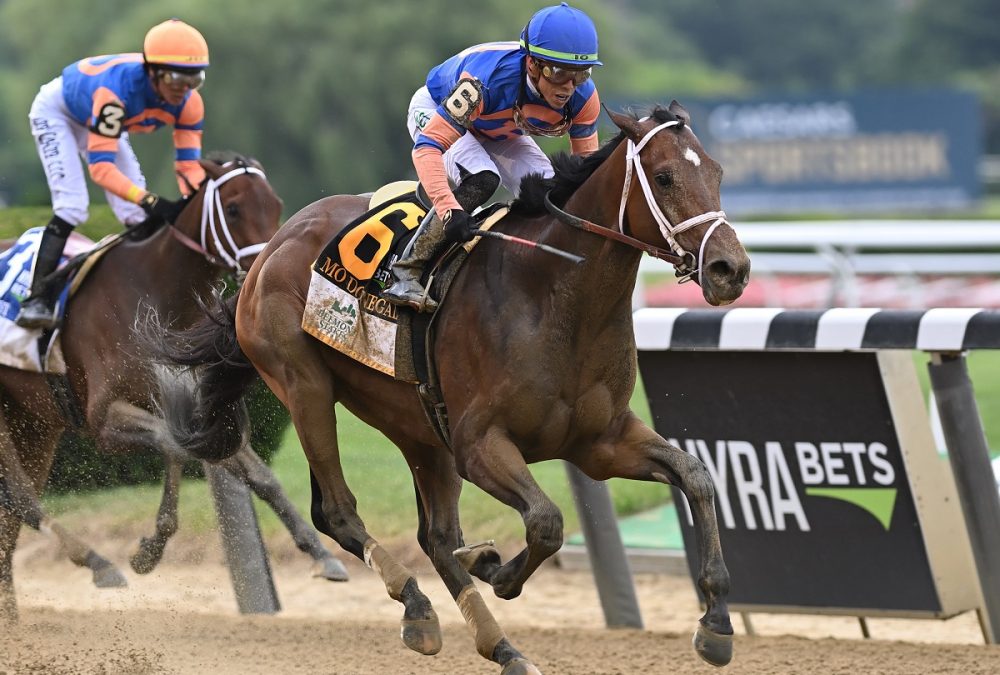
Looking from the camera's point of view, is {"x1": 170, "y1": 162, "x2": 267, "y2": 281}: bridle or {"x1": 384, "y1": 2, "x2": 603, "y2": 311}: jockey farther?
{"x1": 170, "y1": 162, "x2": 267, "y2": 281}: bridle

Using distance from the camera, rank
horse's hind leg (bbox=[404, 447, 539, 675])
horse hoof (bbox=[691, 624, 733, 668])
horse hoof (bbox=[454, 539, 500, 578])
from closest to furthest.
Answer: horse hoof (bbox=[691, 624, 733, 668])
horse hoof (bbox=[454, 539, 500, 578])
horse's hind leg (bbox=[404, 447, 539, 675])

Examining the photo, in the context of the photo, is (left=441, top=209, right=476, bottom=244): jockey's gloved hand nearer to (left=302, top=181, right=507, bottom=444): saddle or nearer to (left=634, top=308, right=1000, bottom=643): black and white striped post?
(left=302, top=181, right=507, bottom=444): saddle

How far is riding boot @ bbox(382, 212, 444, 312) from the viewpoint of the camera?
4.80 metres

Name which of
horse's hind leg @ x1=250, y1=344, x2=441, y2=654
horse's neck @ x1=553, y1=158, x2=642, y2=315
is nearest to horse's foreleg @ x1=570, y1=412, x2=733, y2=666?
horse's neck @ x1=553, y1=158, x2=642, y2=315

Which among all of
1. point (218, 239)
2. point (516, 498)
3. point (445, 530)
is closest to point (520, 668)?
point (516, 498)

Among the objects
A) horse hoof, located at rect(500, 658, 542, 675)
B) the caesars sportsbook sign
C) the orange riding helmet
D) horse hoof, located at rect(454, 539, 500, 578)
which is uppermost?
the orange riding helmet

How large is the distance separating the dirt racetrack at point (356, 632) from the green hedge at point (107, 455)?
42 centimetres

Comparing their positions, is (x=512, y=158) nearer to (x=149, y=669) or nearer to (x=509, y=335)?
(x=509, y=335)

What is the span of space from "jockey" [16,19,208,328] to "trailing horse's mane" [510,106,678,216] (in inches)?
93.7

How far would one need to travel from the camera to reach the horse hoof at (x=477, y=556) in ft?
15.9

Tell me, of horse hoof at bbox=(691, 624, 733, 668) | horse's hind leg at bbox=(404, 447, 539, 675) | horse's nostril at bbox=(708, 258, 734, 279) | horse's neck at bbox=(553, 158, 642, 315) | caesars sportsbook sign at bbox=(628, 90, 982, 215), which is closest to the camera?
horse's nostril at bbox=(708, 258, 734, 279)

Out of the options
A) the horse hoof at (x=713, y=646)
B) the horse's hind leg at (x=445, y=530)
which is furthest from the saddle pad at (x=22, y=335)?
the horse hoof at (x=713, y=646)

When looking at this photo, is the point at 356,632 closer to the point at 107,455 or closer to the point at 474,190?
the point at 107,455

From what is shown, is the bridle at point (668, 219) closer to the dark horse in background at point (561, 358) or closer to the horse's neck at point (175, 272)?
the dark horse in background at point (561, 358)
